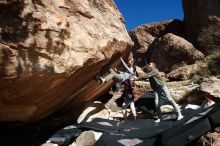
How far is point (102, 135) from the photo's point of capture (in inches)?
345

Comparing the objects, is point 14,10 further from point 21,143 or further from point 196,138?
point 196,138

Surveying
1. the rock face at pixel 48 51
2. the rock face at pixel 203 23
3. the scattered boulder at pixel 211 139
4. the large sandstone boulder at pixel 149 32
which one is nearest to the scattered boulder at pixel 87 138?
the rock face at pixel 48 51

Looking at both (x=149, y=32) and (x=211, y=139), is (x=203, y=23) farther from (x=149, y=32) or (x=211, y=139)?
(x=211, y=139)

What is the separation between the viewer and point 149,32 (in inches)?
949

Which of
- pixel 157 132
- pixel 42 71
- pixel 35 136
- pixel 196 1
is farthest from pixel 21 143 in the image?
pixel 196 1

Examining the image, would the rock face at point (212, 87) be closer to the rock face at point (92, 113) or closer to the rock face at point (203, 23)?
the rock face at point (92, 113)

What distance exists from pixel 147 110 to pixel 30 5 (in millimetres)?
5447

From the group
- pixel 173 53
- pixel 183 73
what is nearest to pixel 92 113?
pixel 183 73

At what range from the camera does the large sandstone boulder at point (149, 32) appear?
2345 cm

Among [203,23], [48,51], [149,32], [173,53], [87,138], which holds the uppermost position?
[149,32]

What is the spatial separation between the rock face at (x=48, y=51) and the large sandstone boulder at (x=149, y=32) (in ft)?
44.4

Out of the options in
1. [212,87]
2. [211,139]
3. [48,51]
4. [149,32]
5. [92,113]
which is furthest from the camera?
[149,32]

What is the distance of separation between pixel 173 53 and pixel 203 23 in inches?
106

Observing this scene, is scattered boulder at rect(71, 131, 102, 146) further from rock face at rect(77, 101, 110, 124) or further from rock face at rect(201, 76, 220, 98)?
rock face at rect(201, 76, 220, 98)
